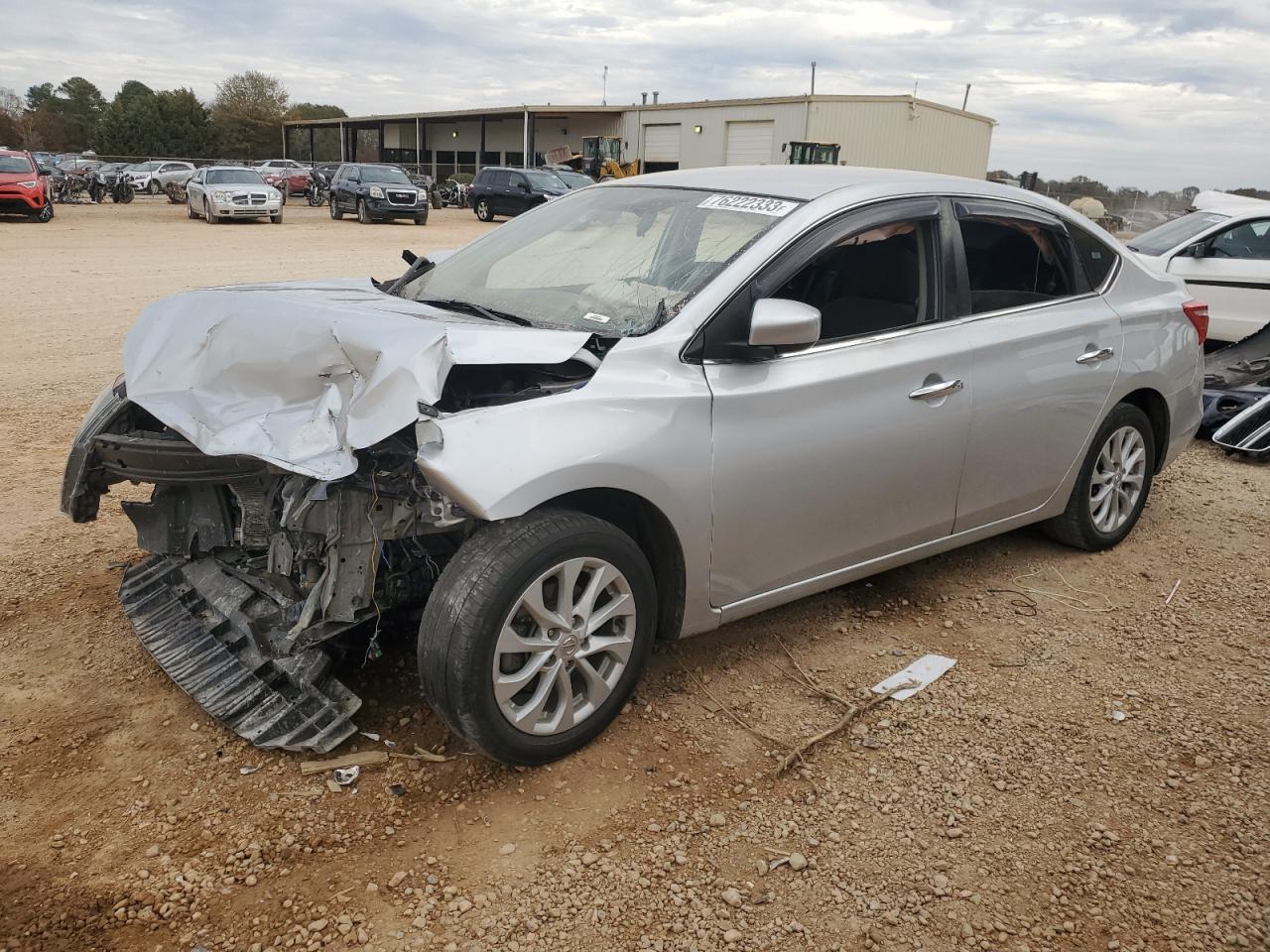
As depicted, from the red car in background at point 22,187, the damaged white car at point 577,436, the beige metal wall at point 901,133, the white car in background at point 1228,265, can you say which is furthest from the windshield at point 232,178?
the damaged white car at point 577,436

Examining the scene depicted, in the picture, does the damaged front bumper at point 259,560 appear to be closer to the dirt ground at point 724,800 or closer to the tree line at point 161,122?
the dirt ground at point 724,800

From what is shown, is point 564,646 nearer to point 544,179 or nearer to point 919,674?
point 919,674

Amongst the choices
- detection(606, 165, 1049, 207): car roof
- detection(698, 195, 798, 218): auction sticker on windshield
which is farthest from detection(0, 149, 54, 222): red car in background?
detection(698, 195, 798, 218): auction sticker on windshield

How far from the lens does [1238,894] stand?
2.63 m

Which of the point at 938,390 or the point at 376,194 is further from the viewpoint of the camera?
the point at 376,194

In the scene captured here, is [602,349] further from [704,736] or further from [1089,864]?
[1089,864]

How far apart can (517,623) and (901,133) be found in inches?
1677

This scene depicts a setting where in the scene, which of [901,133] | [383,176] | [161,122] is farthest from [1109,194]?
[161,122]

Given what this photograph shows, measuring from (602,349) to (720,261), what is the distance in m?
0.55

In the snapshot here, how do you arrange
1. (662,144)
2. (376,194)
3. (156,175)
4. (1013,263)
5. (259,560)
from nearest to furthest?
(259,560) < (1013,263) < (376,194) < (156,175) < (662,144)

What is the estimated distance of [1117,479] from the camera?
4.80 meters

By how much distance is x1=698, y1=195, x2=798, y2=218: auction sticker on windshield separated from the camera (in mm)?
3520

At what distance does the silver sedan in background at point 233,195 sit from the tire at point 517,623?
1017 inches

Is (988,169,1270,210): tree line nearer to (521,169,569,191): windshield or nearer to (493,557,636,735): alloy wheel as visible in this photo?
(521,169,569,191): windshield
